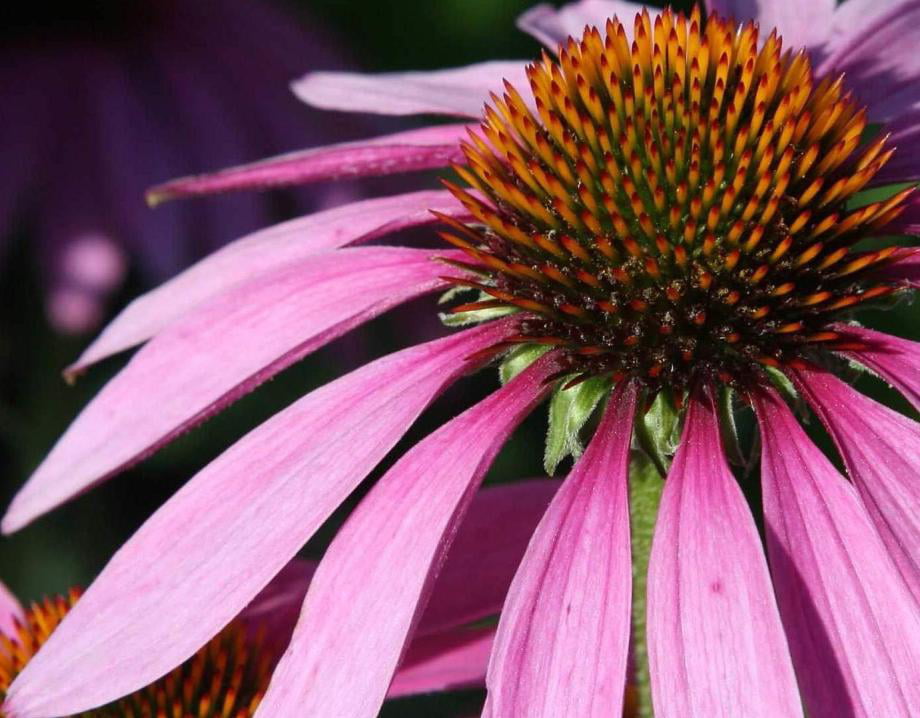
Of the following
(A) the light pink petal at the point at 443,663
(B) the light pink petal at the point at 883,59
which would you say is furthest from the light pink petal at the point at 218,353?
(B) the light pink petal at the point at 883,59

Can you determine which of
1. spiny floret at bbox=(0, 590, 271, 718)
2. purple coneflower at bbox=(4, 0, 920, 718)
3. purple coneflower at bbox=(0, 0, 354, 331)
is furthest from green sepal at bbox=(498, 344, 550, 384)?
purple coneflower at bbox=(0, 0, 354, 331)

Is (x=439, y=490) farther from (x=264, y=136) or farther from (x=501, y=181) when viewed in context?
(x=264, y=136)

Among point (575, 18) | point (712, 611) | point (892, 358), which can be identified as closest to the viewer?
point (712, 611)

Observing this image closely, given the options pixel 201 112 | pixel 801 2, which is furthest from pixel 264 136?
pixel 801 2

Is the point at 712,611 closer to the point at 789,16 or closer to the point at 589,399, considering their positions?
the point at 589,399

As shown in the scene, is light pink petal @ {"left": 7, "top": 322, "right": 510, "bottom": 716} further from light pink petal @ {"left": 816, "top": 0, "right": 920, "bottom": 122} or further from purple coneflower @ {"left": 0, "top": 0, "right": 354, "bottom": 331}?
purple coneflower @ {"left": 0, "top": 0, "right": 354, "bottom": 331}

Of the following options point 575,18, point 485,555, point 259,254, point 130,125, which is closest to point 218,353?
point 259,254
